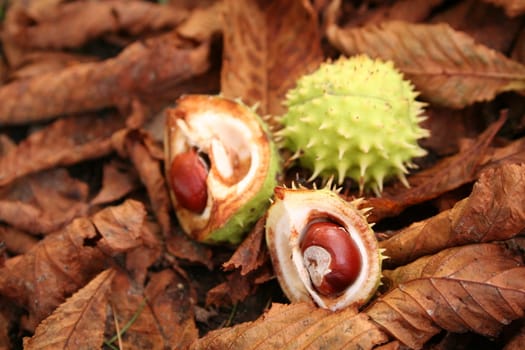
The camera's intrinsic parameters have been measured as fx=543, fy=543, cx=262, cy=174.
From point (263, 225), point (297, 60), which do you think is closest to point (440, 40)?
point (297, 60)

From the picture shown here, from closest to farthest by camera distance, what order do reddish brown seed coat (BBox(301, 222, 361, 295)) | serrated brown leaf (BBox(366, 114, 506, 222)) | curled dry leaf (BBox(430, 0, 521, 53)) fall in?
reddish brown seed coat (BBox(301, 222, 361, 295)), serrated brown leaf (BBox(366, 114, 506, 222)), curled dry leaf (BBox(430, 0, 521, 53))

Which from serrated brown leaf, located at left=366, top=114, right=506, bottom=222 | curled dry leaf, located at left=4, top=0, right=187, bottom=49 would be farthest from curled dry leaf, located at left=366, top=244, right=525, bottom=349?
curled dry leaf, located at left=4, top=0, right=187, bottom=49

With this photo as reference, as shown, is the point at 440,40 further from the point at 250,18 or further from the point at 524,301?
the point at 524,301

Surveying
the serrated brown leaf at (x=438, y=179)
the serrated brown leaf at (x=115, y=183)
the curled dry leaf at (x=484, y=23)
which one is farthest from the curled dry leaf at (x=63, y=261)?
the curled dry leaf at (x=484, y=23)

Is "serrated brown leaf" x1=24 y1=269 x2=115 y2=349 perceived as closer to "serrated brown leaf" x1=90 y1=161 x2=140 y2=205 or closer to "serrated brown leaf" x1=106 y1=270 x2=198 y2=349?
"serrated brown leaf" x1=106 y1=270 x2=198 y2=349

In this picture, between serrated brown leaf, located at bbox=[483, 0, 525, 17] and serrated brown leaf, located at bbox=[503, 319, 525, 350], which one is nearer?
serrated brown leaf, located at bbox=[503, 319, 525, 350]
